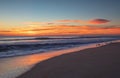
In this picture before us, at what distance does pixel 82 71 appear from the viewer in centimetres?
707

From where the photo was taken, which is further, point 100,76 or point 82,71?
point 82,71

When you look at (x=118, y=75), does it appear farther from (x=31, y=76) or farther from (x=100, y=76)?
(x=31, y=76)

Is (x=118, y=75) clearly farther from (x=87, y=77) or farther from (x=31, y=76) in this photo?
(x=31, y=76)

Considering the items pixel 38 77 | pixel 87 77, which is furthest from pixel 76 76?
pixel 38 77

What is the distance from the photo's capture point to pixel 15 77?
6785mm

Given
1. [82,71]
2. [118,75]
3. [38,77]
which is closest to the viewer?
[118,75]

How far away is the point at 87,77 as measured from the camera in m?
6.23

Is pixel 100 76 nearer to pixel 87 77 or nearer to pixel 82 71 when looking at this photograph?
pixel 87 77

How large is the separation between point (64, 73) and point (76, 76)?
628mm

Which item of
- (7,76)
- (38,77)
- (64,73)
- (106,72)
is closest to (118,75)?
(106,72)

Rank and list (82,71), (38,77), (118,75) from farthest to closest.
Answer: (82,71)
(38,77)
(118,75)

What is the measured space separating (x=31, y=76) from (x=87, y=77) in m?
2.01

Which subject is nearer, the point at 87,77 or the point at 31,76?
the point at 87,77

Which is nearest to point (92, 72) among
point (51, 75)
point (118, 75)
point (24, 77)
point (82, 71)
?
point (82, 71)
